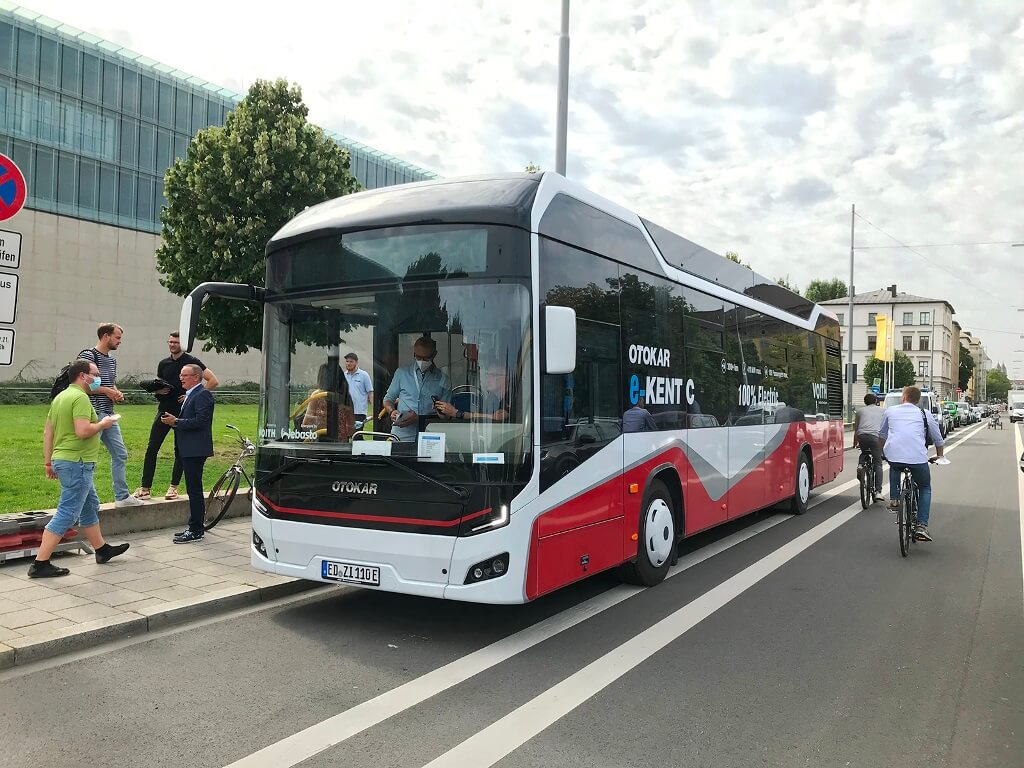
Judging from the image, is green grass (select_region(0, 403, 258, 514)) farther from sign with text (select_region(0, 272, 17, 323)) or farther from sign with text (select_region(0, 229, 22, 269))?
sign with text (select_region(0, 229, 22, 269))

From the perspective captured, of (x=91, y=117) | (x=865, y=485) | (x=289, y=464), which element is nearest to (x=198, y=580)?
(x=289, y=464)

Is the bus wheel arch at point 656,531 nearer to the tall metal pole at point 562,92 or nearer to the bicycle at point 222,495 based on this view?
the bicycle at point 222,495

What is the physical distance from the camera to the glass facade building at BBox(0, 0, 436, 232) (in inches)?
1535

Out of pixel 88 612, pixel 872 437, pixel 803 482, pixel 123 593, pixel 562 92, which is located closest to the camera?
pixel 88 612

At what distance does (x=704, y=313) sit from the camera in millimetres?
8320

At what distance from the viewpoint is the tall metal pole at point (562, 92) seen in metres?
12.1

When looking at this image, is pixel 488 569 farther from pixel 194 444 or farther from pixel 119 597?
pixel 194 444

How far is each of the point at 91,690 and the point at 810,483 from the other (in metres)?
10.4

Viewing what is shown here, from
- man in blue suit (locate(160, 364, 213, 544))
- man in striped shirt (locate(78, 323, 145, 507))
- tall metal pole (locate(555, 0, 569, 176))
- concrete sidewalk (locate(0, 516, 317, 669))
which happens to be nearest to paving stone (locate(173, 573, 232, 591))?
concrete sidewalk (locate(0, 516, 317, 669))

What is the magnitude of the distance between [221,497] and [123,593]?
313 cm

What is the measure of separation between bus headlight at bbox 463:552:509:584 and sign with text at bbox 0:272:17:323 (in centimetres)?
431

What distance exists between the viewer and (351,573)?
5.45 meters

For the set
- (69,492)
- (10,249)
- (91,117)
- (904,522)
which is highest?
(91,117)

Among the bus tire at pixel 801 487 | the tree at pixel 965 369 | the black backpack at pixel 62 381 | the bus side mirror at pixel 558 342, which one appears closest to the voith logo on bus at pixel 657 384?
the bus side mirror at pixel 558 342
